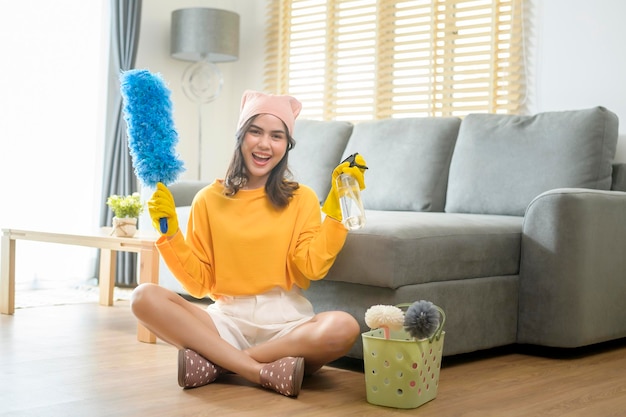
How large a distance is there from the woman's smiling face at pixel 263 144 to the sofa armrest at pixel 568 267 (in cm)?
101

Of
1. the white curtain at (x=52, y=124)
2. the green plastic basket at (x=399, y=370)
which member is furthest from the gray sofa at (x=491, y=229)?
the white curtain at (x=52, y=124)

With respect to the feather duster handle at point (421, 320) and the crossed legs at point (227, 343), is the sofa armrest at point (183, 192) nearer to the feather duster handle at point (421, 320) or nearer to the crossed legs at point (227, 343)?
the crossed legs at point (227, 343)

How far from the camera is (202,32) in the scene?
4.83m

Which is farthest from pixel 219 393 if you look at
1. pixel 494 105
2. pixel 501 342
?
pixel 494 105

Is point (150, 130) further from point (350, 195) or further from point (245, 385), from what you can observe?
point (245, 385)

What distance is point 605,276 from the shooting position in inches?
117

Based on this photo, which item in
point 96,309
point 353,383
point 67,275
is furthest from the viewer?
point 67,275

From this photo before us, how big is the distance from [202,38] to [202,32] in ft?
0.12

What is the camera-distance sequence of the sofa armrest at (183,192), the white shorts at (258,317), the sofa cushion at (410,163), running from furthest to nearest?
the sofa armrest at (183,192) → the sofa cushion at (410,163) → the white shorts at (258,317)

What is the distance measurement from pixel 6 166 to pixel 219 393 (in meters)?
2.63

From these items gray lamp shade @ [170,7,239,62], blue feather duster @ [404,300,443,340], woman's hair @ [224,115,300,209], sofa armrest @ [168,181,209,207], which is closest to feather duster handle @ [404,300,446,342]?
blue feather duster @ [404,300,443,340]

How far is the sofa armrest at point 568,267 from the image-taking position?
2.83 meters

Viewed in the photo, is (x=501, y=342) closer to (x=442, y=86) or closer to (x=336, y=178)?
(x=336, y=178)

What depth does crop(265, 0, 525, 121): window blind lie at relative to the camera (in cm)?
424
